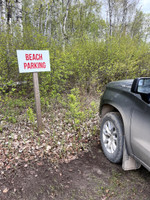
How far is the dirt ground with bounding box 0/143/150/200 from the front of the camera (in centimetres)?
187

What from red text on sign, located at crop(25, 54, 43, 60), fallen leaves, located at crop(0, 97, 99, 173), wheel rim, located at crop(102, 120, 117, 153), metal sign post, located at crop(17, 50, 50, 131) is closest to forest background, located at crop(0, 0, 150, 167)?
fallen leaves, located at crop(0, 97, 99, 173)

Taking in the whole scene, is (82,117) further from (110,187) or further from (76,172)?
(110,187)

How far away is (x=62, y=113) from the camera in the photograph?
4.42 meters

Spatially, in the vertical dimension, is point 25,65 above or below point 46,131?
above

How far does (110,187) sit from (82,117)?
2169mm

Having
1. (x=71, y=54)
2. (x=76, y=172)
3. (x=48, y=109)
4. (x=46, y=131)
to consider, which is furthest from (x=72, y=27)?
(x=76, y=172)

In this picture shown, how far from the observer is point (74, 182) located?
6.86 ft

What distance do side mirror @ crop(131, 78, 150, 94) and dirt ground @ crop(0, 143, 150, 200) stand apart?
54.2 inches

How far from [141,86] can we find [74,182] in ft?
5.69

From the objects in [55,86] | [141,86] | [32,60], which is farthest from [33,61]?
[141,86]

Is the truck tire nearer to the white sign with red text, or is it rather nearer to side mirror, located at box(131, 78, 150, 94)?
side mirror, located at box(131, 78, 150, 94)

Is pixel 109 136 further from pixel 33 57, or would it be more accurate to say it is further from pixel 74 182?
pixel 33 57

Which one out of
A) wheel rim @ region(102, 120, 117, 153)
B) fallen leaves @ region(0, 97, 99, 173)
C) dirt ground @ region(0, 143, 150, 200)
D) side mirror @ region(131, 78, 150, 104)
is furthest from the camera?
fallen leaves @ region(0, 97, 99, 173)

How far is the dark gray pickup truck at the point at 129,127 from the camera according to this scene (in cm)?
166
